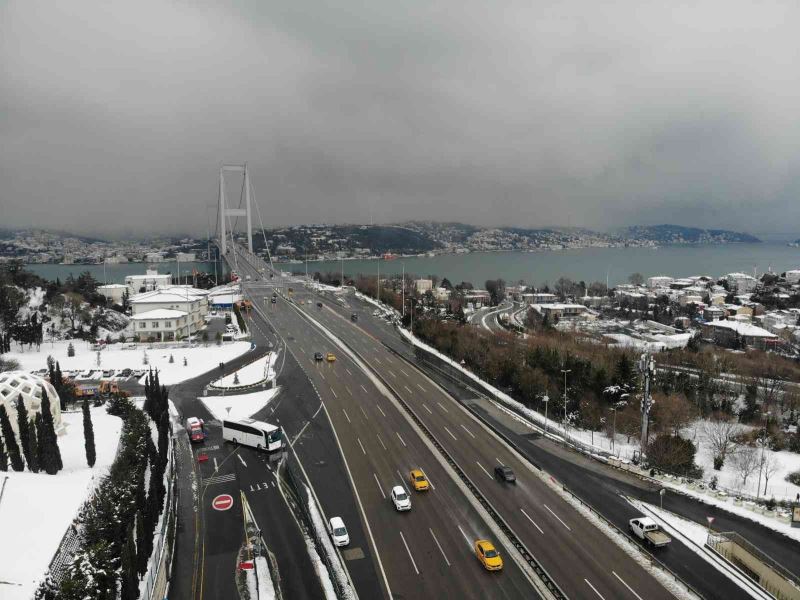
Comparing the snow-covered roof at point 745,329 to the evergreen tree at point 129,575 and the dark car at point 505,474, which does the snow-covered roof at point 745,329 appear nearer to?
the dark car at point 505,474

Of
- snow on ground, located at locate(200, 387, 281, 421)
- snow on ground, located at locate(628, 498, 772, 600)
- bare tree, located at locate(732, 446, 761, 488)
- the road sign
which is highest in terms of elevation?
the road sign

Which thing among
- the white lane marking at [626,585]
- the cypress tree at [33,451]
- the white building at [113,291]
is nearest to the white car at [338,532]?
the white lane marking at [626,585]

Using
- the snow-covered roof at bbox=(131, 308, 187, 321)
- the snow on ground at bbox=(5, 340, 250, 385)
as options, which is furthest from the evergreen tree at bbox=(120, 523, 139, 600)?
the snow-covered roof at bbox=(131, 308, 187, 321)

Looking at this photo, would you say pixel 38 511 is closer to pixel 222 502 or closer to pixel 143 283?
pixel 222 502

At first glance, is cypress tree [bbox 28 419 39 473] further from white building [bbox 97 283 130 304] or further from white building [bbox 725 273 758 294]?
white building [bbox 725 273 758 294]

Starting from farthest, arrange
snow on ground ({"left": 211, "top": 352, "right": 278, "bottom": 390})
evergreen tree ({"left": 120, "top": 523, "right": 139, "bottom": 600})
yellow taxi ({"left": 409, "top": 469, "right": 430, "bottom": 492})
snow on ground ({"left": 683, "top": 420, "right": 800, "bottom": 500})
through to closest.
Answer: snow on ground ({"left": 211, "top": 352, "right": 278, "bottom": 390}) → snow on ground ({"left": 683, "top": 420, "right": 800, "bottom": 500}) → yellow taxi ({"left": 409, "top": 469, "right": 430, "bottom": 492}) → evergreen tree ({"left": 120, "top": 523, "right": 139, "bottom": 600})

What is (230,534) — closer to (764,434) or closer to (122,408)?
(122,408)
